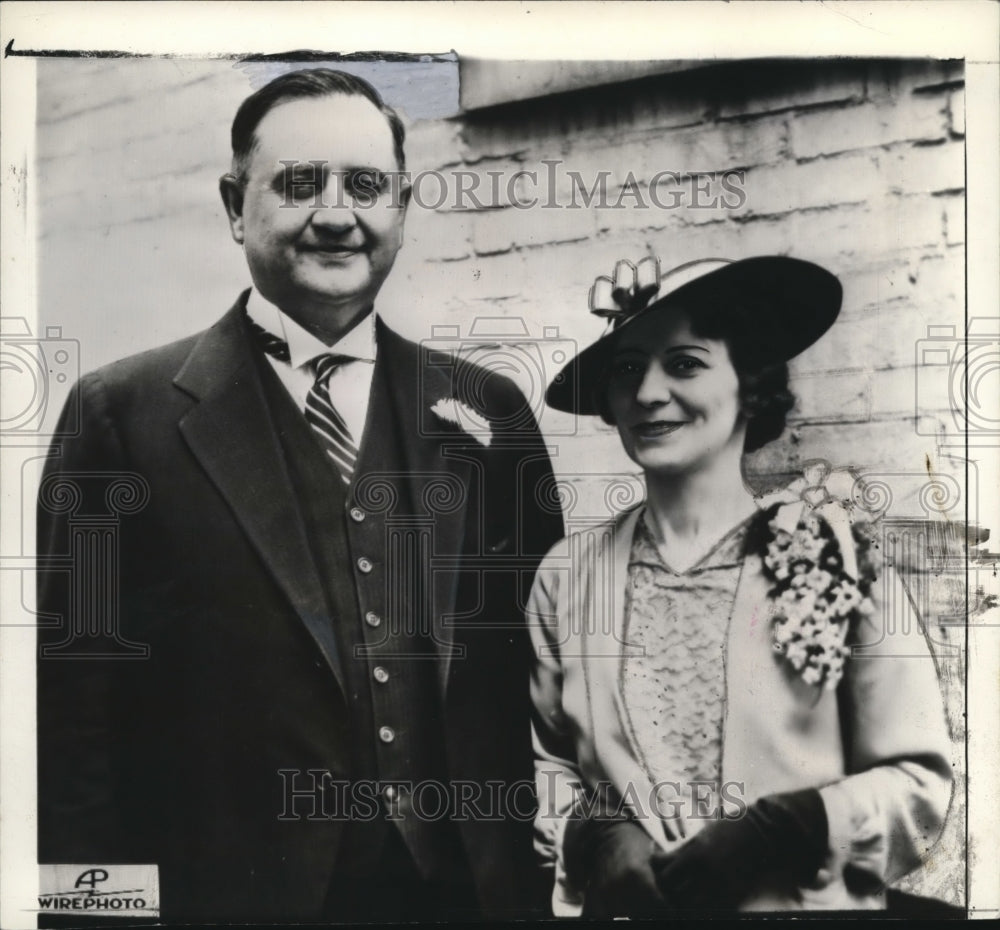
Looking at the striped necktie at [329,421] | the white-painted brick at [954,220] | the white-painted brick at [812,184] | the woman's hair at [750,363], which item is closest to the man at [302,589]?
the striped necktie at [329,421]

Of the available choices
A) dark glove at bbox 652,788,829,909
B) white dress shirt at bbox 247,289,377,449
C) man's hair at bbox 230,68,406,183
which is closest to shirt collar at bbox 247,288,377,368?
white dress shirt at bbox 247,289,377,449

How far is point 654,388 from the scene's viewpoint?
3.30m

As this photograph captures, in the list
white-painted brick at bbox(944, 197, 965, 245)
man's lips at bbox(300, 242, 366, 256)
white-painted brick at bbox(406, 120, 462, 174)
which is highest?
white-painted brick at bbox(406, 120, 462, 174)

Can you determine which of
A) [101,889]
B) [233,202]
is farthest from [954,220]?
[101,889]

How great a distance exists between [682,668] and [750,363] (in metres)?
0.86

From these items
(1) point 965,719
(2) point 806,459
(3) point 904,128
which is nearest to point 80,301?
(2) point 806,459

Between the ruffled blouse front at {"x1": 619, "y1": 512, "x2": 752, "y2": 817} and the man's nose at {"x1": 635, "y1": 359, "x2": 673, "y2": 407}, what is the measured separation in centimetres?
41

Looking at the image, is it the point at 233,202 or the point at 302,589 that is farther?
the point at 233,202

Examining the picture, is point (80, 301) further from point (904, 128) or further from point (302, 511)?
point (904, 128)

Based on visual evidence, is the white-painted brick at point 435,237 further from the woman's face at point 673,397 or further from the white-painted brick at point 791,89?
the white-painted brick at point 791,89

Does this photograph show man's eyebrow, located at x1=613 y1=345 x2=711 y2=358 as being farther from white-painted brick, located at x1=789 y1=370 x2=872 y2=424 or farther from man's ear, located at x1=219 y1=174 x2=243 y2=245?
man's ear, located at x1=219 y1=174 x2=243 y2=245

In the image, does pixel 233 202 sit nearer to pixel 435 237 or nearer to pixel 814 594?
pixel 435 237

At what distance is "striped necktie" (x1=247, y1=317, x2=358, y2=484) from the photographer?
328cm

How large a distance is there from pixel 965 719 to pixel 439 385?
1734 millimetres
